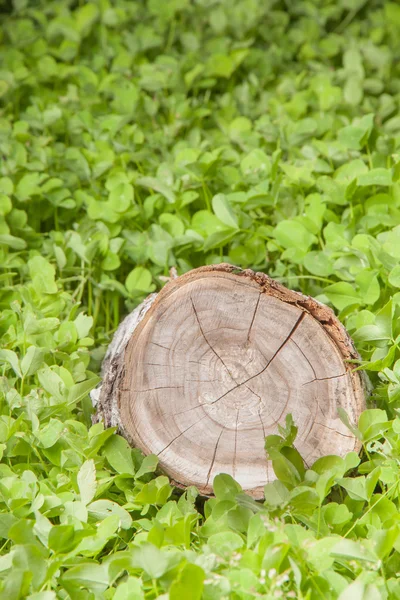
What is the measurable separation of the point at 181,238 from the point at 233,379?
692mm

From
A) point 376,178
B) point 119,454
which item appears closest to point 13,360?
point 119,454

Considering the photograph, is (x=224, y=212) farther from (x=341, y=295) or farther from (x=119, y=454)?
(x=119, y=454)

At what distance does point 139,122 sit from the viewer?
2984 mm

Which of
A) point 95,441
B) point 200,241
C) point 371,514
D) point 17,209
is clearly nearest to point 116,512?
point 95,441

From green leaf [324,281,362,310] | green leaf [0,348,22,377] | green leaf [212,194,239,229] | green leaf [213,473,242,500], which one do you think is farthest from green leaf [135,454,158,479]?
green leaf [212,194,239,229]

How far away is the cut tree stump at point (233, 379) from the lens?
160cm

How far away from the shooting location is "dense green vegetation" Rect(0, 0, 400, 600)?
4.36 feet

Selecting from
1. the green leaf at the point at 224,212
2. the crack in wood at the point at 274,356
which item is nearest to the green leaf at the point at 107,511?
the crack in wood at the point at 274,356

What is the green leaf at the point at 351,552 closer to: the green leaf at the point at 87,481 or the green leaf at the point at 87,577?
the green leaf at the point at 87,577

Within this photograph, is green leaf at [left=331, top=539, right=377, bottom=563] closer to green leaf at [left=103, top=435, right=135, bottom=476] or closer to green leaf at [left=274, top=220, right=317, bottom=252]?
green leaf at [left=103, top=435, right=135, bottom=476]

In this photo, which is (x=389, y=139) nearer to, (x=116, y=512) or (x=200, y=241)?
(x=200, y=241)

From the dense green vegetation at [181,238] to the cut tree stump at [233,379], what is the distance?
3.0 inches

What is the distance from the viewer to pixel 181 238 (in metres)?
2.20

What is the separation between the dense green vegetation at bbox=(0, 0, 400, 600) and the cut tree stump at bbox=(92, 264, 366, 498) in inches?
3.0
